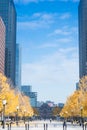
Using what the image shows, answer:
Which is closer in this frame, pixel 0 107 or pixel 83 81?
pixel 0 107

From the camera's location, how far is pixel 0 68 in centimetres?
18338

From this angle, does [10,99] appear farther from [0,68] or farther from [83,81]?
[0,68]

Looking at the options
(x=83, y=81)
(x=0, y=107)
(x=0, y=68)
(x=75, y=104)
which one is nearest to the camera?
(x=0, y=107)

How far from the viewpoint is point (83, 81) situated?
96062 millimetres

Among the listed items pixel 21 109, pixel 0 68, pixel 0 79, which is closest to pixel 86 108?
pixel 0 79

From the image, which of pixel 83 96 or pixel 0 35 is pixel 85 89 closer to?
pixel 83 96

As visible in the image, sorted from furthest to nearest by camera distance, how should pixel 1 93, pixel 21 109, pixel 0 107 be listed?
pixel 21 109 → pixel 1 93 → pixel 0 107

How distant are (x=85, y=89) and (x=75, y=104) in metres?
11.7

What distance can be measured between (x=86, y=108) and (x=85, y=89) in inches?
648

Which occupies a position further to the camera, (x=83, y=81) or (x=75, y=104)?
(x=75, y=104)

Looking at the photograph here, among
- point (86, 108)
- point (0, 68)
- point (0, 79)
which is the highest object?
point (0, 68)

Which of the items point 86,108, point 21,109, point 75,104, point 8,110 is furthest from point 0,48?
point 86,108

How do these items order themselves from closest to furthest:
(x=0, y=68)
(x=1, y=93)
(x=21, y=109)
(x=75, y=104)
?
(x=1, y=93) < (x=75, y=104) < (x=21, y=109) < (x=0, y=68)

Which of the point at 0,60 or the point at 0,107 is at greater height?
the point at 0,60
